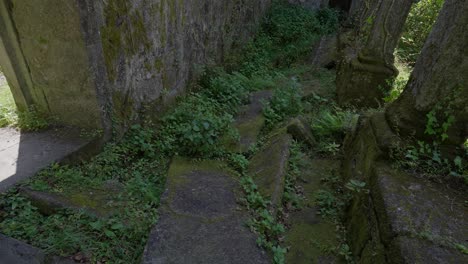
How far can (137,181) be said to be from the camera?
2834 mm

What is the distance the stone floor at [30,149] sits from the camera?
104 inches

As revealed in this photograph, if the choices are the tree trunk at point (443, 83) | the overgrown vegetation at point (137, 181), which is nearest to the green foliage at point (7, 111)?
the overgrown vegetation at point (137, 181)

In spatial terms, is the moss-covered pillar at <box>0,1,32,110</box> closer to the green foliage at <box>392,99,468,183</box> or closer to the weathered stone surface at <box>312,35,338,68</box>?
the green foliage at <box>392,99,468,183</box>

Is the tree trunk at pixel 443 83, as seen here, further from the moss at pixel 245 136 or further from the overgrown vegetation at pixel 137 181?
the moss at pixel 245 136

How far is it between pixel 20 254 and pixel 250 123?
3035mm

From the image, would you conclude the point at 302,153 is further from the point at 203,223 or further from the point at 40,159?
the point at 40,159

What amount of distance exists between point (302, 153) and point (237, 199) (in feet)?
4.37

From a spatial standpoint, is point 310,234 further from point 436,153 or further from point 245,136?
point 245,136

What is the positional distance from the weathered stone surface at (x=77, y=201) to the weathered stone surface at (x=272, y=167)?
127 cm

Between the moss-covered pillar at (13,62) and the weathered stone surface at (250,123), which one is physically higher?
the moss-covered pillar at (13,62)

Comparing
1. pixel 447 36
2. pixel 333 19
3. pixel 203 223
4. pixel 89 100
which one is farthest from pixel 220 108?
pixel 333 19

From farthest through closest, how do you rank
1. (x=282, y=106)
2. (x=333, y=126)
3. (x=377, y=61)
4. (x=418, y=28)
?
(x=418, y=28)
(x=377, y=61)
(x=282, y=106)
(x=333, y=126)

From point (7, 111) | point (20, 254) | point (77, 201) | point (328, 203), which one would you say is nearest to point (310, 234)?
point (328, 203)

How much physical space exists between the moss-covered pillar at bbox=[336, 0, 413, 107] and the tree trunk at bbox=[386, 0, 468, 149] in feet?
7.49
